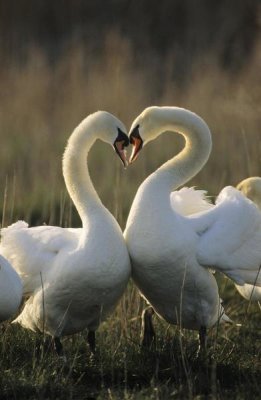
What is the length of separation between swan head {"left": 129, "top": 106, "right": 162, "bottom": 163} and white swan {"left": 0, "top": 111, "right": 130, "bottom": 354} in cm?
11

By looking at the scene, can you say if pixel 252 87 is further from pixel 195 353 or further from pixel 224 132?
pixel 195 353

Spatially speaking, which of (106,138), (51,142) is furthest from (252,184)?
(51,142)

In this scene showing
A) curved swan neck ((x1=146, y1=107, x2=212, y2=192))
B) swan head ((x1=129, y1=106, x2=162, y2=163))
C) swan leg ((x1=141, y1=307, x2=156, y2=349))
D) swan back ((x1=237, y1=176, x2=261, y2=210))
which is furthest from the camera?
swan back ((x1=237, y1=176, x2=261, y2=210))

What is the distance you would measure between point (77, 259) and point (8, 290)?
0.44m

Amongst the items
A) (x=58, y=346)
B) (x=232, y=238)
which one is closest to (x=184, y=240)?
(x=232, y=238)

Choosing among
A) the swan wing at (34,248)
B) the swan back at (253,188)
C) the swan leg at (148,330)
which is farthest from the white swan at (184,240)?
the swan back at (253,188)

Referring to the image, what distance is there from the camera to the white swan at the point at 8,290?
19.7 feet

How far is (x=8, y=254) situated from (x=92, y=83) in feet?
19.4

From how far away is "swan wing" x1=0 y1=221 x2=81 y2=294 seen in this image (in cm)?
641

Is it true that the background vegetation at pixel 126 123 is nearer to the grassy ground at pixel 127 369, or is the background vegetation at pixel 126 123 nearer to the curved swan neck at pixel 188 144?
the grassy ground at pixel 127 369

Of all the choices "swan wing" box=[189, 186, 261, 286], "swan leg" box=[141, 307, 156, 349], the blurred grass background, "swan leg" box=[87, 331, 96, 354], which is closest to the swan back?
"swan wing" box=[189, 186, 261, 286]

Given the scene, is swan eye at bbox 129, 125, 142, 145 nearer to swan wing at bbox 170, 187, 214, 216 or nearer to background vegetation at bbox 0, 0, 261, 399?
swan wing at bbox 170, 187, 214, 216

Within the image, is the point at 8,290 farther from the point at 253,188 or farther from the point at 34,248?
the point at 253,188

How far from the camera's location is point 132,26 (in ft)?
58.2
